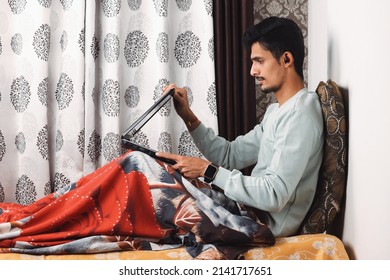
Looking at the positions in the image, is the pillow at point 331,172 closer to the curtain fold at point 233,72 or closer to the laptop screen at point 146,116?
the laptop screen at point 146,116

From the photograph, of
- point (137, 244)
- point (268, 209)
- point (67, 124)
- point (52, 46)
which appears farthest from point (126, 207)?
point (52, 46)

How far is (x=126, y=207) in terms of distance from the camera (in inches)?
67.5

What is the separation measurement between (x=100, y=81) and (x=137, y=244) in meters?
1.35

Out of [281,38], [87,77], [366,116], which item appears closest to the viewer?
[366,116]

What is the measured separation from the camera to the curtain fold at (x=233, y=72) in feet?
8.96

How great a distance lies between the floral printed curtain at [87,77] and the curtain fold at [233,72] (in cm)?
5

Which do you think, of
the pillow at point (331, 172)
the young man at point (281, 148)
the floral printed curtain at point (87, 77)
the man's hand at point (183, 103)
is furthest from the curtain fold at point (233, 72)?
the pillow at point (331, 172)

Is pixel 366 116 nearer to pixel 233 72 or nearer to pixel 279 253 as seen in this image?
pixel 279 253

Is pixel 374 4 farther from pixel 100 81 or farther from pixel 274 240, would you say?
pixel 100 81

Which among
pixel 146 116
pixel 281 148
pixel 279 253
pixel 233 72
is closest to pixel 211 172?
pixel 281 148

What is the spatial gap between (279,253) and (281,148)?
0.33 metres

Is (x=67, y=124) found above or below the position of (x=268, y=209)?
above

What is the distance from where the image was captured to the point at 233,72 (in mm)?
2758

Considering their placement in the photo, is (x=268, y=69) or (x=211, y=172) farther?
(x=268, y=69)
